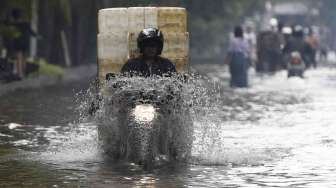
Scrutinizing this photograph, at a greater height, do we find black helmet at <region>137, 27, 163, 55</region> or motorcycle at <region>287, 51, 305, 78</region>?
black helmet at <region>137, 27, 163, 55</region>

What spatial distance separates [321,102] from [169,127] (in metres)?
11.5

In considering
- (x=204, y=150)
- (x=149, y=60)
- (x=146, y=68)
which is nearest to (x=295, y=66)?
(x=204, y=150)

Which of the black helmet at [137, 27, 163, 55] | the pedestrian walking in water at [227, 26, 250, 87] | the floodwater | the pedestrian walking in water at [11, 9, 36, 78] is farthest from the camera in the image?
the pedestrian walking in water at [227, 26, 250, 87]

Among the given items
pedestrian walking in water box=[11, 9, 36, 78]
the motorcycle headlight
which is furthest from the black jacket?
pedestrian walking in water box=[11, 9, 36, 78]

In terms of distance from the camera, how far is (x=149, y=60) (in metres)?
12.5

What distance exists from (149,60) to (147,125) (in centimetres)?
114

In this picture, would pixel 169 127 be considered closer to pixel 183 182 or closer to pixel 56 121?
pixel 183 182

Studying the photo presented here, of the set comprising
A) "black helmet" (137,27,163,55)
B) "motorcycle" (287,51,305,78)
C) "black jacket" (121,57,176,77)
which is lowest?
"motorcycle" (287,51,305,78)

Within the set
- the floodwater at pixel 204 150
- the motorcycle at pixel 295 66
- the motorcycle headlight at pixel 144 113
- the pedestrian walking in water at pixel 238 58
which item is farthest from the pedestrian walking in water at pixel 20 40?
the motorcycle headlight at pixel 144 113

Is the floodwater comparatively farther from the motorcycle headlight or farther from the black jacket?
the motorcycle headlight

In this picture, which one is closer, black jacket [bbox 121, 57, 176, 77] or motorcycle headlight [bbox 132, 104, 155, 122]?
motorcycle headlight [bbox 132, 104, 155, 122]

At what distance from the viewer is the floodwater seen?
35.9 ft

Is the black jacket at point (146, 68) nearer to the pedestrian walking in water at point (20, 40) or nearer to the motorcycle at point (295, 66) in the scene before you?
the pedestrian walking in water at point (20, 40)

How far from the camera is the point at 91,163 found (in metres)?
12.3
